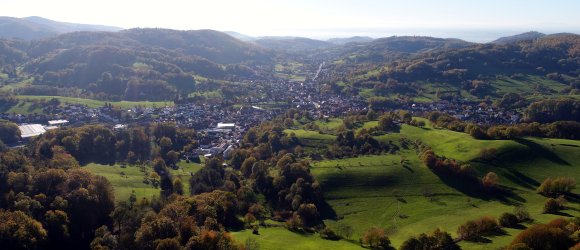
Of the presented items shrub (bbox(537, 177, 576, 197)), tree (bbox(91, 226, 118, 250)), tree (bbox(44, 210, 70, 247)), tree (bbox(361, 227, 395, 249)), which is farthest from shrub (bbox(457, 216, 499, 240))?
tree (bbox(44, 210, 70, 247))

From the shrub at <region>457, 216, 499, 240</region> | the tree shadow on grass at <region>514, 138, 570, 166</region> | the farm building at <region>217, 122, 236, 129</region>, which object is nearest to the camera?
the shrub at <region>457, 216, 499, 240</region>

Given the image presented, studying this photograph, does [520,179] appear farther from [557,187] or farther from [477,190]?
[477,190]

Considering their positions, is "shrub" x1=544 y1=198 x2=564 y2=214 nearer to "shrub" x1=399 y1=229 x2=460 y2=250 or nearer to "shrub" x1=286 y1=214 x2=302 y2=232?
"shrub" x1=399 y1=229 x2=460 y2=250

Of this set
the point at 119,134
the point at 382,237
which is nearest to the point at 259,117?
the point at 119,134

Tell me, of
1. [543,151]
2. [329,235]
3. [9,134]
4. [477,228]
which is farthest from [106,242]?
[543,151]

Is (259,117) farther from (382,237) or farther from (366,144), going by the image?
(382,237)

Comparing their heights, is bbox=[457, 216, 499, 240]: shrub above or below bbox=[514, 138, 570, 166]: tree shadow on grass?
below
